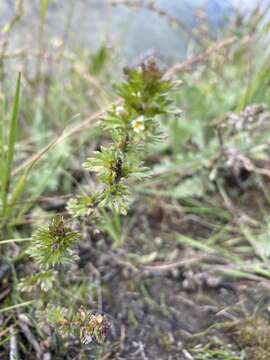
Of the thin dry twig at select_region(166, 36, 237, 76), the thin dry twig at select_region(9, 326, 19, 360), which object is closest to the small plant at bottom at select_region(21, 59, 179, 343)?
the thin dry twig at select_region(9, 326, 19, 360)

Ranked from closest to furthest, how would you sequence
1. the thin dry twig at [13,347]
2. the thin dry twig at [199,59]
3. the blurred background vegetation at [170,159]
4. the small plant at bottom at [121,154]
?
1. the small plant at bottom at [121,154]
2. the thin dry twig at [13,347]
3. the blurred background vegetation at [170,159]
4. the thin dry twig at [199,59]

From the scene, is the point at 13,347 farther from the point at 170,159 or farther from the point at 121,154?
the point at 170,159

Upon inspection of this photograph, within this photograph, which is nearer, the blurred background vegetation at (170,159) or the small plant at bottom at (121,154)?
the small plant at bottom at (121,154)

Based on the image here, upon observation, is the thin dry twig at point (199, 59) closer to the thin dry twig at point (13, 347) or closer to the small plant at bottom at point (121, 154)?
the small plant at bottom at point (121, 154)

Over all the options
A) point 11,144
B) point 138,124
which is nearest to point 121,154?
point 138,124

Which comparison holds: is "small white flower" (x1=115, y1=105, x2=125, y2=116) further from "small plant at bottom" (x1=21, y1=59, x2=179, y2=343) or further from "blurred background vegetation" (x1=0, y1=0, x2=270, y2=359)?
"blurred background vegetation" (x1=0, y1=0, x2=270, y2=359)

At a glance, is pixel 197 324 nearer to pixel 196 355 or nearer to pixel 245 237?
pixel 196 355

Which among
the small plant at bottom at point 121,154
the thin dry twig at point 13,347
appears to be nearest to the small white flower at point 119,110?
the small plant at bottom at point 121,154

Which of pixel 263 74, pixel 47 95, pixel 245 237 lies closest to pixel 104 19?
pixel 47 95
